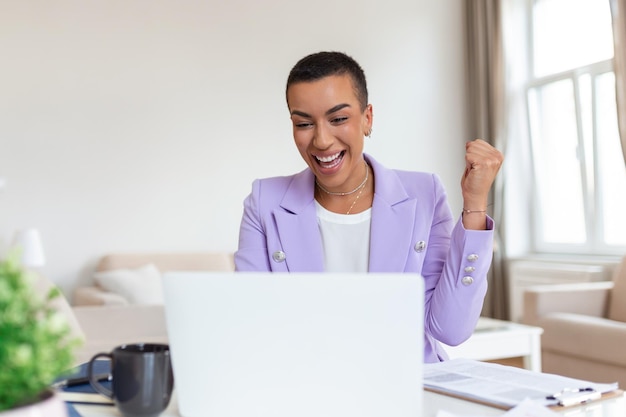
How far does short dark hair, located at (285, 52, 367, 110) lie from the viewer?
161 centimetres

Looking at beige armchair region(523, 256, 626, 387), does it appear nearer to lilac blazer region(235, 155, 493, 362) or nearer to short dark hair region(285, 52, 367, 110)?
lilac blazer region(235, 155, 493, 362)

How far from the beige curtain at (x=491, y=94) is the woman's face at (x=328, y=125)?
14.5ft

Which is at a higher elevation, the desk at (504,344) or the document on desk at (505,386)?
the document on desk at (505,386)

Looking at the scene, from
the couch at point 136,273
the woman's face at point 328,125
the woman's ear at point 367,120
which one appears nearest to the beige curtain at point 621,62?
the couch at point 136,273

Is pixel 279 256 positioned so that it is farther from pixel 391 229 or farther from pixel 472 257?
pixel 472 257

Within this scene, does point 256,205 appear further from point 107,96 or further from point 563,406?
point 107,96

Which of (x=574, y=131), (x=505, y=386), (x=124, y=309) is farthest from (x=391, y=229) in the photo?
(x=574, y=131)

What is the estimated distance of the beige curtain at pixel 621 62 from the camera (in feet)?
15.8

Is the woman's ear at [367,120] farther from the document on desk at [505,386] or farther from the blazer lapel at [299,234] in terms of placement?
the document on desk at [505,386]

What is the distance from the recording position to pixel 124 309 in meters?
3.89

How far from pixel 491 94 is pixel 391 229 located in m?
4.73

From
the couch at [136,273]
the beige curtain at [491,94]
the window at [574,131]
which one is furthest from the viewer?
the beige curtain at [491,94]

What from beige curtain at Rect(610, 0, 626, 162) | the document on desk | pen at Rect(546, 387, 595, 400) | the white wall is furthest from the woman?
beige curtain at Rect(610, 0, 626, 162)

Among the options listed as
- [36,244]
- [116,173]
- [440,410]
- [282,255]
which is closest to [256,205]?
[282,255]
